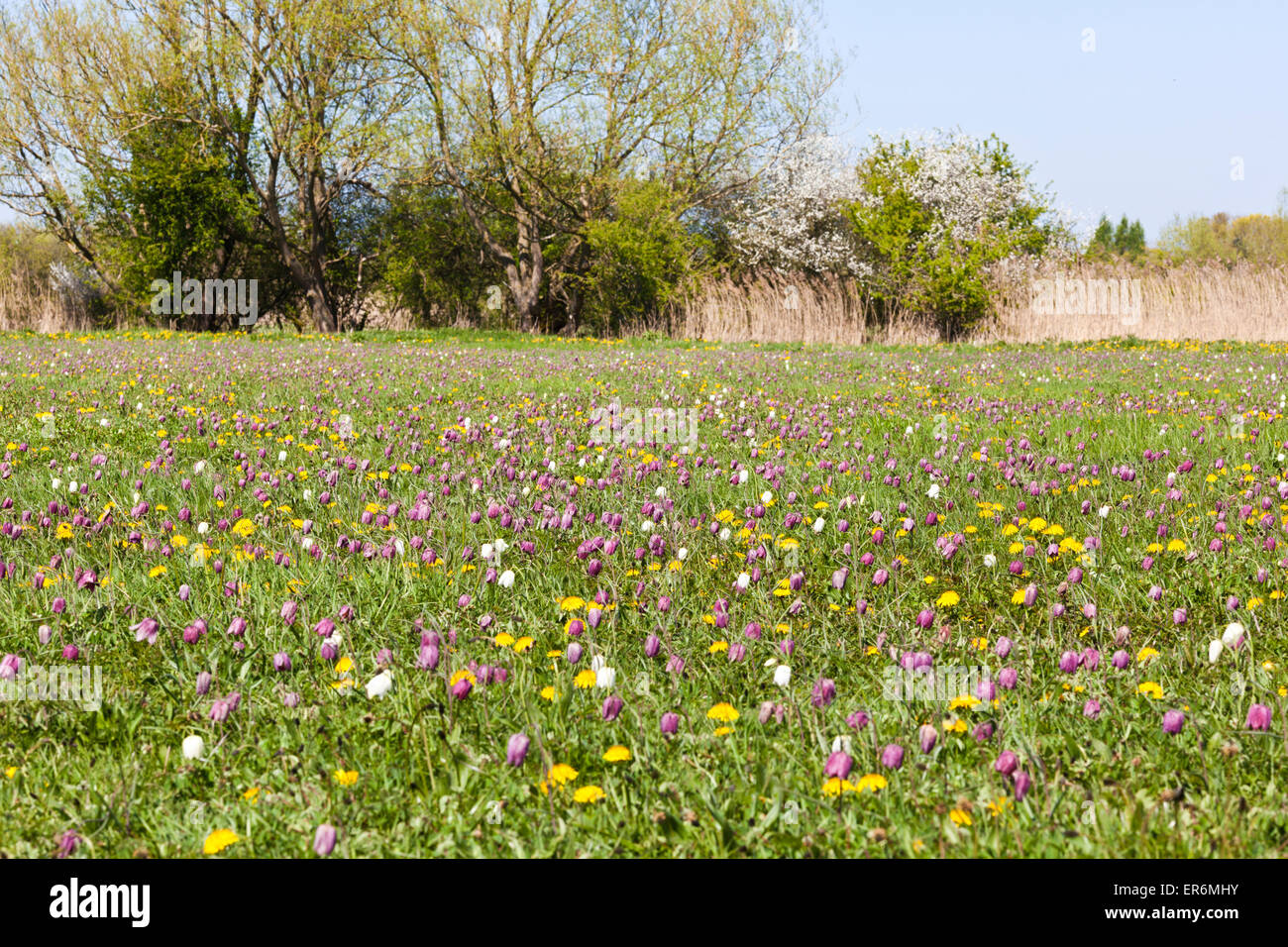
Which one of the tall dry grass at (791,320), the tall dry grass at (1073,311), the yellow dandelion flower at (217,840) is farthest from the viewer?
the tall dry grass at (791,320)

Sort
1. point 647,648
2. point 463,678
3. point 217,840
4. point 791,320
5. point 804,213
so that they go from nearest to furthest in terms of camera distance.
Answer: point 217,840 → point 463,678 → point 647,648 → point 791,320 → point 804,213

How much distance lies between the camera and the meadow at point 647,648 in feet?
6.68

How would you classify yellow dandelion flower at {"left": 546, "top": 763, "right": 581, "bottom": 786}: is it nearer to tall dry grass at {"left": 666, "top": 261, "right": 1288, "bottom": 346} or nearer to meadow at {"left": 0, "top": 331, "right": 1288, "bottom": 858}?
meadow at {"left": 0, "top": 331, "right": 1288, "bottom": 858}

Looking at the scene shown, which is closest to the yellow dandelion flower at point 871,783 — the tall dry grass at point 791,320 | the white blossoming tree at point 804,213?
the tall dry grass at point 791,320

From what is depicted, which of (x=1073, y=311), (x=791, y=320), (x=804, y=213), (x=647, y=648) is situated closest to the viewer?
(x=647, y=648)

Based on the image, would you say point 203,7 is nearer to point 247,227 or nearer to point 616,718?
point 247,227

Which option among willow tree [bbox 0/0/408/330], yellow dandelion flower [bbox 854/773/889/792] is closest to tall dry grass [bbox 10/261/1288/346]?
willow tree [bbox 0/0/408/330]

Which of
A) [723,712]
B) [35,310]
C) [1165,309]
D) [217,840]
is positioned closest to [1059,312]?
[1165,309]

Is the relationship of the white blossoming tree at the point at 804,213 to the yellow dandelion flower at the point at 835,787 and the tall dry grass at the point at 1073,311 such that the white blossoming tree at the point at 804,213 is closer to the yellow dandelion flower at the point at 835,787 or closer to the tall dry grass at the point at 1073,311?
the tall dry grass at the point at 1073,311

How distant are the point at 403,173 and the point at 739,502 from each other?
27897mm

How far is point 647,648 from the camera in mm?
2637


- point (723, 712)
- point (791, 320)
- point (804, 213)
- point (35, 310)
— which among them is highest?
point (804, 213)

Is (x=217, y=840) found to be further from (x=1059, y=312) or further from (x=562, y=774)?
(x=1059, y=312)
